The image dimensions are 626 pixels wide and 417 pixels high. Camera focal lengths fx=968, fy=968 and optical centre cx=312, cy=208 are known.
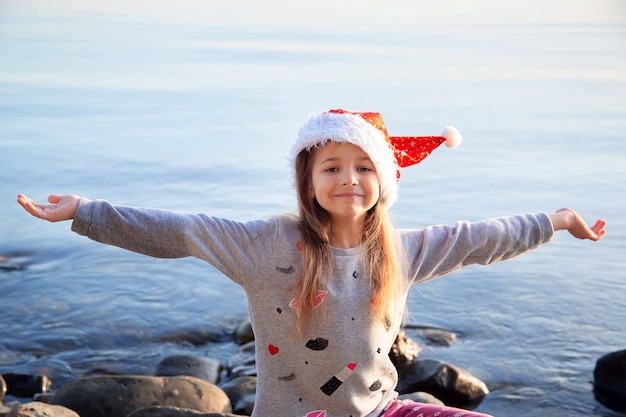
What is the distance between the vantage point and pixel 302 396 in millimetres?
3607

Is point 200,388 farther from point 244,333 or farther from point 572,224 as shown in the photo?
point 572,224

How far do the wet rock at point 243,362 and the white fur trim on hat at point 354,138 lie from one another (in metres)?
2.67

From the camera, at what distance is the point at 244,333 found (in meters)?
6.80

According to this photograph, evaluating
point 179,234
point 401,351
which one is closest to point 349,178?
point 179,234

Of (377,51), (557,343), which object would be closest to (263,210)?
(557,343)

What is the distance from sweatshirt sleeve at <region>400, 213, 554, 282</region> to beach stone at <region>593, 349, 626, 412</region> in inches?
93.7

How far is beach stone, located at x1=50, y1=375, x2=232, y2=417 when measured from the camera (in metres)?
4.99

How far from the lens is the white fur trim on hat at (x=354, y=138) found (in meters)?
3.68

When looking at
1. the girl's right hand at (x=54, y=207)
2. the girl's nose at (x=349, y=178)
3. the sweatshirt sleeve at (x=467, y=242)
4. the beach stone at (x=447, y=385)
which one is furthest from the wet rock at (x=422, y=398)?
the girl's right hand at (x=54, y=207)

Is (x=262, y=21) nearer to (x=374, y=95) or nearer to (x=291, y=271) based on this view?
(x=374, y=95)

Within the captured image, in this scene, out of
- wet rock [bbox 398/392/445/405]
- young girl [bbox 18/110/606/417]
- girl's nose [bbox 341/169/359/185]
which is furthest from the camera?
wet rock [bbox 398/392/445/405]

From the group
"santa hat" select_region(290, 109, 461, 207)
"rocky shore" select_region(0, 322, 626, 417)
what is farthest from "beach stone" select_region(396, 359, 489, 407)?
"santa hat" select_region(290, 109, 461, 207)

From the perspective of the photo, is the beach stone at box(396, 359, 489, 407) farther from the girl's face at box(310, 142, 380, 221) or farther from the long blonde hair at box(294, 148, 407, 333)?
the girl's face at box(310, 142, 380, 221)

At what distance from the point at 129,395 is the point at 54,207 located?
6.18ft
